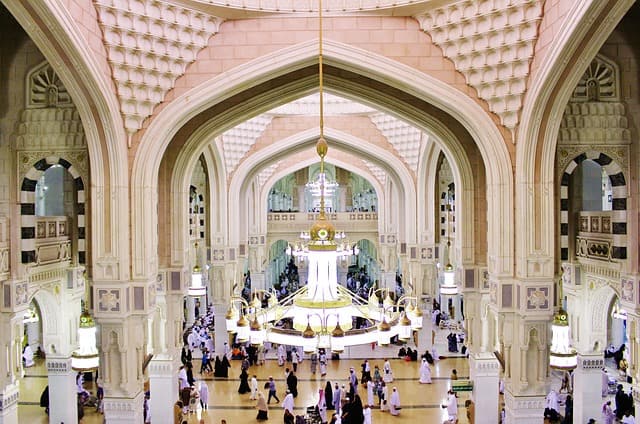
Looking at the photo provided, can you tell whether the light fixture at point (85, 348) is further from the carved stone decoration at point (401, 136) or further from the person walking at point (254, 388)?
the carved stone decoration at point (401, 136)

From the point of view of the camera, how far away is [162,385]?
360 inches

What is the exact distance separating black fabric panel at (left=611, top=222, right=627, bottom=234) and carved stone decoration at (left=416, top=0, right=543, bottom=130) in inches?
65.2

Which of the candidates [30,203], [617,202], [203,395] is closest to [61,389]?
[203,395]

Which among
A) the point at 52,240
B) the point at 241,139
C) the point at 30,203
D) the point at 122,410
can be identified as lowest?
the point at 122,410

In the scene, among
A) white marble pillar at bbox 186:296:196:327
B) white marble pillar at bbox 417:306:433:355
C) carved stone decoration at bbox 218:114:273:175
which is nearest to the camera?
carved stone decoration at bbox 218:114:273:175

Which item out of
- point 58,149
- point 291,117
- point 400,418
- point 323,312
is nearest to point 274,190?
point 291,117

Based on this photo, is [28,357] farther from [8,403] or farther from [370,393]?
[370,393]

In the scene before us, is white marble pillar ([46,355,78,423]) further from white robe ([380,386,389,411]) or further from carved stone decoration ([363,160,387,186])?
carved stone decoration ([363,160,387,186])

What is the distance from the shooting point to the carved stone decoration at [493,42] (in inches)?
253

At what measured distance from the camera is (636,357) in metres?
6.96

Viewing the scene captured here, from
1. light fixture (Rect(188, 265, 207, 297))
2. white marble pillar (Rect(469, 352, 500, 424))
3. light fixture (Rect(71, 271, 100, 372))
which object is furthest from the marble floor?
light fixture (Rect(71, 271, 100, 372))

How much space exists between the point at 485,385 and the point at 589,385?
56.3 inches

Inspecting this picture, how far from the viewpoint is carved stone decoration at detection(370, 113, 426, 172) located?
13453mm

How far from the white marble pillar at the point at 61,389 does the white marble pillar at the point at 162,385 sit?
4.04 feet
